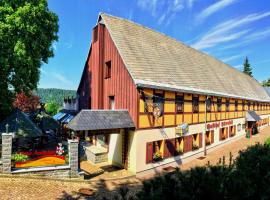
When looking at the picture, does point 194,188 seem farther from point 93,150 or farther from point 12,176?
point 93,150

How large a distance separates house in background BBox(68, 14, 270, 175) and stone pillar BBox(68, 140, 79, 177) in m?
0.66

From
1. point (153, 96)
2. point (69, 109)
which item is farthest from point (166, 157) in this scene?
point (69, 109)

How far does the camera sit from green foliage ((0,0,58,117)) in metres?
14.1

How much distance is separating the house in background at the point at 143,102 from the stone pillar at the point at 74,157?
660mm

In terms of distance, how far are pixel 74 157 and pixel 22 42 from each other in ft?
25.9

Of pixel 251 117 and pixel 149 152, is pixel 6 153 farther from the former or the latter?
pixel 251 117

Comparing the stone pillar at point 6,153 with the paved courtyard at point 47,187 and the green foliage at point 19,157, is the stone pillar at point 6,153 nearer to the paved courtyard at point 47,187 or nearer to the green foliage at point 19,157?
the paved courtyard at point 47,187

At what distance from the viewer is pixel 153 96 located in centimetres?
1475

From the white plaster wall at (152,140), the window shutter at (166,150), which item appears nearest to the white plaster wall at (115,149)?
the white plaster wall at (152,140)

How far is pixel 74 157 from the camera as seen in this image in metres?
12.5

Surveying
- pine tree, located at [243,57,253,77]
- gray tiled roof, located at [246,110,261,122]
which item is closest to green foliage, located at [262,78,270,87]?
pine tree, located at [243,57,253,77]

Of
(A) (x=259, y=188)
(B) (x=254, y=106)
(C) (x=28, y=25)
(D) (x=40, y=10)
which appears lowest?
(A) (x=259, y=188)

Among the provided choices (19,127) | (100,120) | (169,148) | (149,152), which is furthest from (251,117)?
(19,127)

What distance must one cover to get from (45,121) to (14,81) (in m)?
5.67
